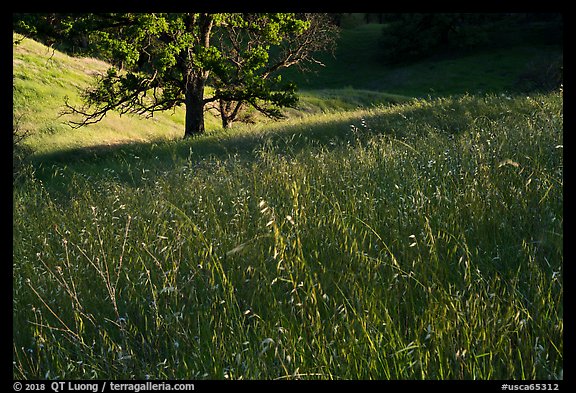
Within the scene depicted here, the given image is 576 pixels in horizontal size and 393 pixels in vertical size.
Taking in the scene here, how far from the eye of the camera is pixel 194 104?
18.3 metres

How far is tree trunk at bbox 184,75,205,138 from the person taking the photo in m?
17.9

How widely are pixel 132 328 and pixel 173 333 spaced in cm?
33

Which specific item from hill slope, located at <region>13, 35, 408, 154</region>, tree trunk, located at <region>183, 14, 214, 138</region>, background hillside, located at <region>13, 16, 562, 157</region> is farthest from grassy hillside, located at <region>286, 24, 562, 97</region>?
tree trunk, located at <region>183, 14, 214, 138</region>

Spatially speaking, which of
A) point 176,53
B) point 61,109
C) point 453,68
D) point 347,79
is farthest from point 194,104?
point 347,79

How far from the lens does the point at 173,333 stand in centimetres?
271

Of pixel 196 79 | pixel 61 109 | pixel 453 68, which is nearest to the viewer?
pixel 196 79

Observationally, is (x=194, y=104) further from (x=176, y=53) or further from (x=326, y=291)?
(x=326, y=291)

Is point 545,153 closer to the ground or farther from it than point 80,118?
farther from it

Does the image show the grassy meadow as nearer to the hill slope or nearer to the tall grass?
the tall grass

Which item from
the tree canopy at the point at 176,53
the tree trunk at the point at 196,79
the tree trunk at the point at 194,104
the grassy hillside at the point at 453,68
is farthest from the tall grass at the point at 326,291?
the grassy hillside at the point at 453,68

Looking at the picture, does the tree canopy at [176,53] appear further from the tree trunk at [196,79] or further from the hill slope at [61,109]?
the hill slope at [61,109]
